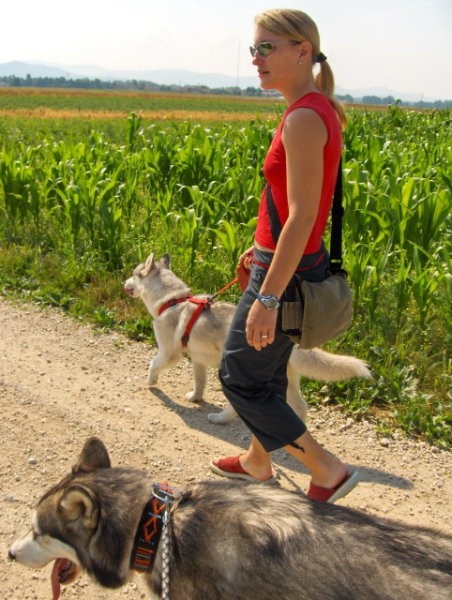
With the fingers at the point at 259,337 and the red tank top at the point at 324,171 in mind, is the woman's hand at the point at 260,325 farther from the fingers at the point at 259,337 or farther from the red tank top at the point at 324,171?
the red tank top at the point at 324,171

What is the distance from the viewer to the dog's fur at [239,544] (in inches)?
87.8

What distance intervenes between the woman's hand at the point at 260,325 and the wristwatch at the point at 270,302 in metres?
0.02

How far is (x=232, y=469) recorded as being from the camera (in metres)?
4.17

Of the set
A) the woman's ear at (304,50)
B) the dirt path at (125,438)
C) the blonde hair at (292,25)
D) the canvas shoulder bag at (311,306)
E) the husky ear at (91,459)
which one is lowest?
the dirt path at (125,438)

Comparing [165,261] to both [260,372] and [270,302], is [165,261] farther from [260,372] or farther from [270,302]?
[270,302]

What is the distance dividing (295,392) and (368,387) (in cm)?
85

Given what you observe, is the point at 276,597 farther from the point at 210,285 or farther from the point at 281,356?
the point at 210,285

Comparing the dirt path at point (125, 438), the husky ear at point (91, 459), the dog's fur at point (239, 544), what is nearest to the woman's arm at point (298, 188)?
the dog's fur at point (239, 544)

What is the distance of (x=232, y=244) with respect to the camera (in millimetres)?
6723

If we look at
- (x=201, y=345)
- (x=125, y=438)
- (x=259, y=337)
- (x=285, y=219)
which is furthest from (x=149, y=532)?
(x=201, y=345)

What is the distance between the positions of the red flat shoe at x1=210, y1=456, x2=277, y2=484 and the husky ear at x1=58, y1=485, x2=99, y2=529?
1.68 metres

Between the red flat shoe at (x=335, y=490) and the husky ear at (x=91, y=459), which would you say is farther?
the red flat shoe at (x=335, y=490)

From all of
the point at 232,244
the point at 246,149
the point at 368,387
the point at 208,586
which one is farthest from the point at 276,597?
the point at 246,149

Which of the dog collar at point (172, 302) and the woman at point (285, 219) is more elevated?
the woman at point (285, 219)
